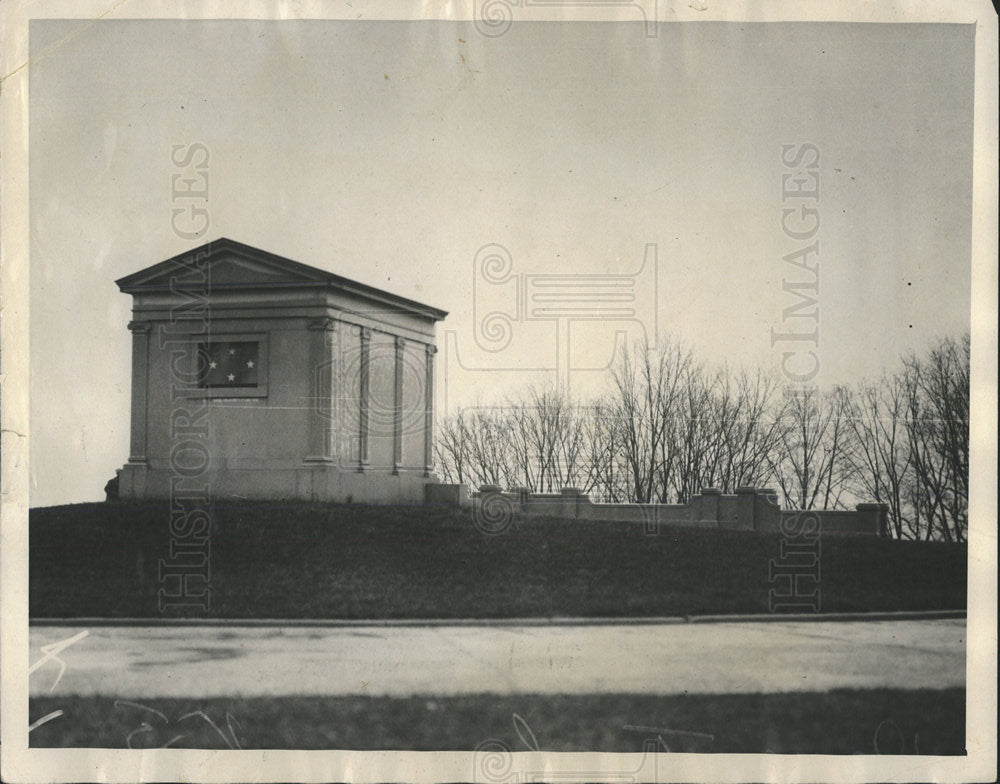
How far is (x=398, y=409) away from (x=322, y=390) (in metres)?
1.02

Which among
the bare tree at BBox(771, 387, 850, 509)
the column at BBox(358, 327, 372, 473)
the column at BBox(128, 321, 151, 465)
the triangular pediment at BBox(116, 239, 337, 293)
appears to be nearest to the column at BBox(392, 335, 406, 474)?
the column at BBox(358, 327, 372, 473)

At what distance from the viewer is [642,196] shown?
→ 7746 mm

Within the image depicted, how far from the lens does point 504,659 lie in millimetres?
7395

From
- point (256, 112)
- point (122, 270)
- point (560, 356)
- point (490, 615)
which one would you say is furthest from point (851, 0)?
point (122, 270)

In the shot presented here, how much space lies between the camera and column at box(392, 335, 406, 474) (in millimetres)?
8674

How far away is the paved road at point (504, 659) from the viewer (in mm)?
7277

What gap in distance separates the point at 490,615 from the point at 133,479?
312 cm
